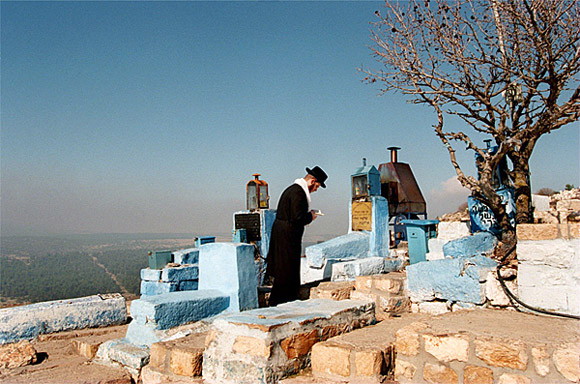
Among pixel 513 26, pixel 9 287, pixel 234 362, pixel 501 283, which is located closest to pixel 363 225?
pixel 501 283

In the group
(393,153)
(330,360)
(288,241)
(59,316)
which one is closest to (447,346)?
(330,360)

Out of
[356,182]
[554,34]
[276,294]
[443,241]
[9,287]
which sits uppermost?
[554,34]

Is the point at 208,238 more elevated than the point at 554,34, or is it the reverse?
the point at 554,34

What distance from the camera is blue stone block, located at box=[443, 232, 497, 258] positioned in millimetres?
5095

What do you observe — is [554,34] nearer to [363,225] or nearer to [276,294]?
[363,225]

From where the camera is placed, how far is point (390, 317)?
16.0ft

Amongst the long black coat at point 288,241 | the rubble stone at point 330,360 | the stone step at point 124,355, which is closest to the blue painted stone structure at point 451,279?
the long black coat at point 288,241

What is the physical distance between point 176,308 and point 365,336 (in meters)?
2.00

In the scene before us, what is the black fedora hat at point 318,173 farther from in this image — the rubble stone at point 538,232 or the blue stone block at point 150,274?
the blue stone block at point 150,274

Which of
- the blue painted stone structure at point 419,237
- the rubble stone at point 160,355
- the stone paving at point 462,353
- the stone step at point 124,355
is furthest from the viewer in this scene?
the blue painted stone structure at point 419,237

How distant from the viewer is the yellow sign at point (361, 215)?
741 centimetres

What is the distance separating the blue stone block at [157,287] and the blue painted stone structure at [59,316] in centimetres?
123

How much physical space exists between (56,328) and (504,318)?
5326mm

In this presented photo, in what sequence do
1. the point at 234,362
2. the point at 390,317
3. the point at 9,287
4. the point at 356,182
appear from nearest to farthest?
the point at 234,362
the point at 390,317
the point at 356,182
the point at 9,287
